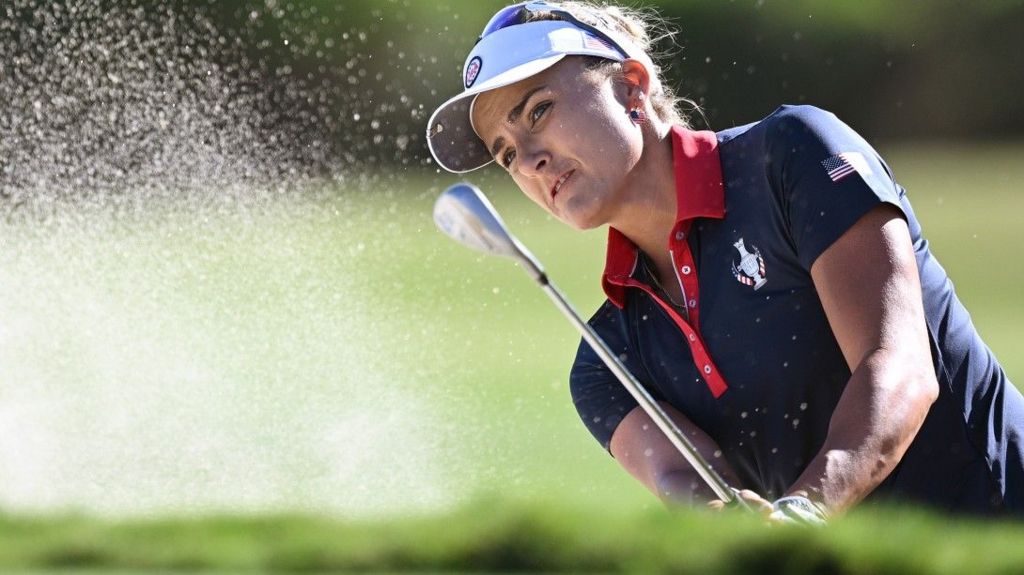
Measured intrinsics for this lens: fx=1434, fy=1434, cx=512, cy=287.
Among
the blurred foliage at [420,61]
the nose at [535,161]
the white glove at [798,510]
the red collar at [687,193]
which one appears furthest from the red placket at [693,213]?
the blurred foliage at [420,61]

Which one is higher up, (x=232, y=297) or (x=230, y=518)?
(x=232, y=297)

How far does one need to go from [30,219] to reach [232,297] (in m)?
1.18

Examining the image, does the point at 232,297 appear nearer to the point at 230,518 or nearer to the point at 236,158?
the point at 236,158

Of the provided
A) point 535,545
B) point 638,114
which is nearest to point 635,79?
point 638,114

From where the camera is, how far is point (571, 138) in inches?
97.2

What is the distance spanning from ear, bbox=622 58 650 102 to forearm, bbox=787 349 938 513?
2.40 ft

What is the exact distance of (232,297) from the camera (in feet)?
26.4

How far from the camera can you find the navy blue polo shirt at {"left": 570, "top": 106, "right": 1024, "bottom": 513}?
2.26m

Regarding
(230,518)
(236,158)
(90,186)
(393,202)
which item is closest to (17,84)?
(90,186)

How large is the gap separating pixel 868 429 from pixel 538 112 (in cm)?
84

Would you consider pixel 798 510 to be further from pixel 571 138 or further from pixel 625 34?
pixel 625 34

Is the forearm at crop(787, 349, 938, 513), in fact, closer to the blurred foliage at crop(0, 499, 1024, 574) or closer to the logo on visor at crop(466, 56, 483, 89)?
the blurred foliage at crop(0, 499, 1024, 574)

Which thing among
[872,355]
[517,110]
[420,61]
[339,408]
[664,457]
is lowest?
[872,355]

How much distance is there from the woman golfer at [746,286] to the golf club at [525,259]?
0.09m
